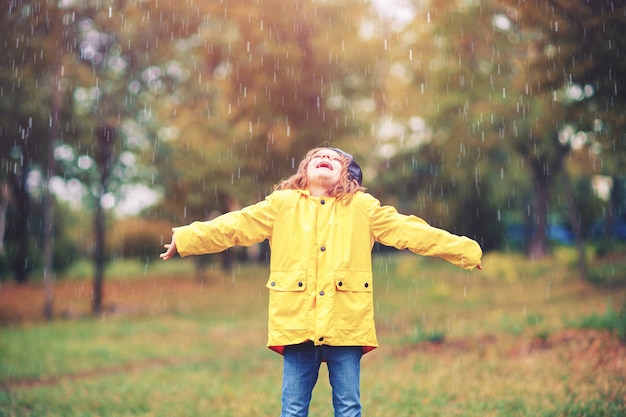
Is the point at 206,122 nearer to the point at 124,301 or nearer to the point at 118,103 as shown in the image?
the point at 118,103

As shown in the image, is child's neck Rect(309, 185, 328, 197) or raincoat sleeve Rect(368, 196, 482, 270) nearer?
raincoat sleeve Rect(368, 196, 482, 270)

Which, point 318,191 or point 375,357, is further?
point 375,357

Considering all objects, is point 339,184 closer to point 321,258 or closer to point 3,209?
point 321,258

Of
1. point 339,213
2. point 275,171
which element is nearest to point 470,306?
point 275,171

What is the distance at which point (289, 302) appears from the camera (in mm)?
3473

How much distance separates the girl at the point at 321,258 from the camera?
3.46 metres

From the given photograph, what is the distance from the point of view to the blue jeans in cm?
347

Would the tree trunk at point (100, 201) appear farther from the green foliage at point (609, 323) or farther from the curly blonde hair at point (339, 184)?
the curly blonde hair at point (339, 184)

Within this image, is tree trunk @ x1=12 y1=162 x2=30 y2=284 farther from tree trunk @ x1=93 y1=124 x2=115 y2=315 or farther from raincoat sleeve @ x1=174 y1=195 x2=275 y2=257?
raincoat sleeve @ x1=174 y1=195 x2=275 y2=257

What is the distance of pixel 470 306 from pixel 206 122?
23.1ft

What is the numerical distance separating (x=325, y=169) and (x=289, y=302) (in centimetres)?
83

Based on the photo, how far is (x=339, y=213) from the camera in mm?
3652

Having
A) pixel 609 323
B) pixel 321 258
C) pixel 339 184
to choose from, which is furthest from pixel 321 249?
pixel 609 323

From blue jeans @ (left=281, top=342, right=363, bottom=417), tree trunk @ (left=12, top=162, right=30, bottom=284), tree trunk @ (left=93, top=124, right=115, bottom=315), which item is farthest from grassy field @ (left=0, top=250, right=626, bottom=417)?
tree trunk @ (left=12, top=162, right=30, bottom=284)
